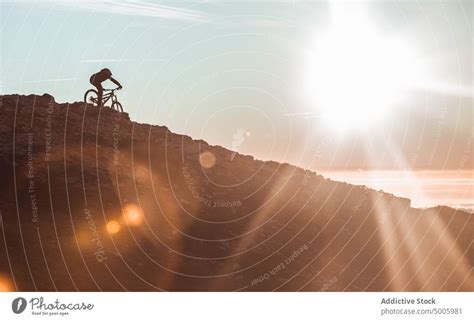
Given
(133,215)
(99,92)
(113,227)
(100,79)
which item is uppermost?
(100,79)

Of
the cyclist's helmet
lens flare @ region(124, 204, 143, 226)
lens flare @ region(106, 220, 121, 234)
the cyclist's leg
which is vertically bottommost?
lens flare @ region(106, 220, 121, 234)

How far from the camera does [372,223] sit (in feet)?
150

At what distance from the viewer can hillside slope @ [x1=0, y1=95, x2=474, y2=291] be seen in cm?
3041

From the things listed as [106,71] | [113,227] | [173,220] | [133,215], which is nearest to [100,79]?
[106,71]

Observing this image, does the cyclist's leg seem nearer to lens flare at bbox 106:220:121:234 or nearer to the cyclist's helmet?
the cyclist's helmet

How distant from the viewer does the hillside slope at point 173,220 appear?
3041cm

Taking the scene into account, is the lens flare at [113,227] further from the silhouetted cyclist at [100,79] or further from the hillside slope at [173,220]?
the silhouetted cyclist at [100,79]

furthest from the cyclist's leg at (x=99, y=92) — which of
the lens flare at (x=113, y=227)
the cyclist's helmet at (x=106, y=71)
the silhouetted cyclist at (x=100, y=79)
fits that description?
the lens flare at (x=113, y=227)

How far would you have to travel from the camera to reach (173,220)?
3578cm

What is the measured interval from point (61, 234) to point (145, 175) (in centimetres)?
857

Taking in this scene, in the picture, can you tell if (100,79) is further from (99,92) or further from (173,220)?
(173,220)

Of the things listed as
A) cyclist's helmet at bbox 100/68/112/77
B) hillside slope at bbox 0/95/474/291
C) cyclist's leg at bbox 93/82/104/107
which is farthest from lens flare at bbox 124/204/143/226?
cyclist's helmet at bbox 100/68/112/77
